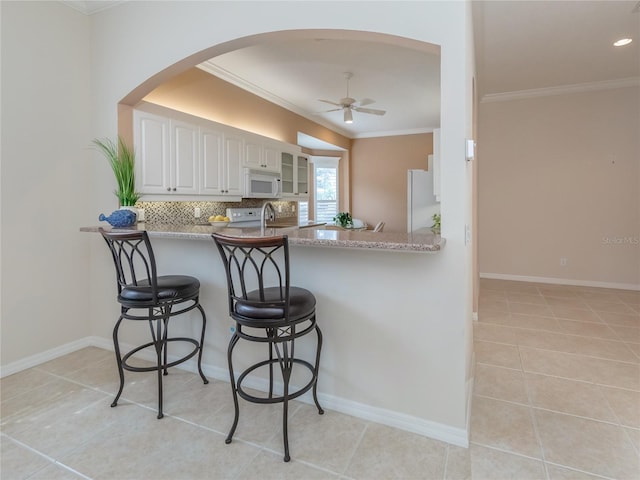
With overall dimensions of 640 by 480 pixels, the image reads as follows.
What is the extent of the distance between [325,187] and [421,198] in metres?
3.00

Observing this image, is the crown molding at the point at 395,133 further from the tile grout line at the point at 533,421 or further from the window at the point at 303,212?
the tile grout line at the point at 533,421

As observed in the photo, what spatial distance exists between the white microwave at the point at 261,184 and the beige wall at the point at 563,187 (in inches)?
132

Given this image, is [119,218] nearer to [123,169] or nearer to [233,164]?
[123,169]

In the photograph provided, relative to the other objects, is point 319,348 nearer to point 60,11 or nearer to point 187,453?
point 187,453

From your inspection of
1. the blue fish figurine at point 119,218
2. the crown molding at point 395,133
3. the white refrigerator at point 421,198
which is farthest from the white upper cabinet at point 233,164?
the crown molding at point 395,133

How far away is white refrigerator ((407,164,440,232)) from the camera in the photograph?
18.1 feet

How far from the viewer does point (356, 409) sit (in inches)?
85.4

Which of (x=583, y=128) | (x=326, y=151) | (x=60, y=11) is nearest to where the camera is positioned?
(x=60, y=11)

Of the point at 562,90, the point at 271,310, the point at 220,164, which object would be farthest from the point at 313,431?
the point at 562,90

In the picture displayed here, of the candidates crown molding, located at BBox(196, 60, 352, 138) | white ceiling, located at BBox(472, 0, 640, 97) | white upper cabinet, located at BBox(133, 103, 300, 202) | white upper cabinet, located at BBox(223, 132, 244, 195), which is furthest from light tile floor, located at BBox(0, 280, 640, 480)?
crown molding, located at BBox(196, 60, 352, 138)

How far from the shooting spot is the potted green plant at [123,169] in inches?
115

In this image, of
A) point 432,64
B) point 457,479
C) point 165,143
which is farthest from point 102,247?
point 432,64

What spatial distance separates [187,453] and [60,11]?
3527 mm

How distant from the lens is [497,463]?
176 centimetres
